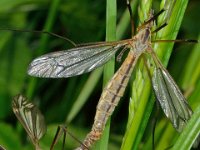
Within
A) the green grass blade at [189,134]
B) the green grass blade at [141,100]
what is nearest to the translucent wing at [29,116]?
the green grass blade at [141,100]

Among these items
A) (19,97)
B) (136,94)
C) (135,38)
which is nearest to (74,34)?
(135,38)

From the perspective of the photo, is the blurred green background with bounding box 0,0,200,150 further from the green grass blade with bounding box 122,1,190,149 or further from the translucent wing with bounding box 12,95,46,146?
the green grass blade with bounding box 122,1,190,149

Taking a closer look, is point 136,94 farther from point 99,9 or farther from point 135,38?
point 99,9

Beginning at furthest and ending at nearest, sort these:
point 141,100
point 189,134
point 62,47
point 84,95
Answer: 1. point 62,47
2. point 84,95
3. point 141,100
4. point 189,134

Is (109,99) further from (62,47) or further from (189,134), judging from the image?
(62,47)

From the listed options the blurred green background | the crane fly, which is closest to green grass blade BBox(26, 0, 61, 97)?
the blurred green background

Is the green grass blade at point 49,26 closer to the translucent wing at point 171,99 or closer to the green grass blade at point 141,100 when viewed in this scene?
the translucent wing at point 171,99

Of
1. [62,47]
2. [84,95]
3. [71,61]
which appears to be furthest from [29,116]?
[62,47]
